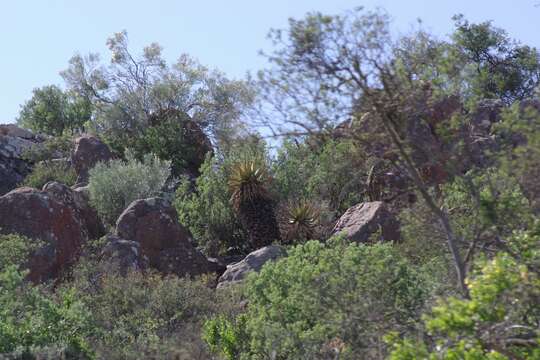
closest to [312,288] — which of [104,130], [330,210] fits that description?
[330,210]

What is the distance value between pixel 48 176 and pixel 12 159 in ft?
11.4

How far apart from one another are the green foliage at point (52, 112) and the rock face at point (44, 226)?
23686 millimetres

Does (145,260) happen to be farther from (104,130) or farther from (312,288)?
(104,130)

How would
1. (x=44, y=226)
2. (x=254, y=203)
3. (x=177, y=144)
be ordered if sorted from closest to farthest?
(x=44, y=226), (x=254, y=203), (x=177, y=144)

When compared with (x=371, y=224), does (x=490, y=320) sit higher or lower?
lower

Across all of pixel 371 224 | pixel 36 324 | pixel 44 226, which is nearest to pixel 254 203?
pixel 371 224

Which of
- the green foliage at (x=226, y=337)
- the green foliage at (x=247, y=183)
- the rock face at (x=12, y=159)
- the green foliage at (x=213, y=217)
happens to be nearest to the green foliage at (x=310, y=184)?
the green foliage at (x=213, y=217)

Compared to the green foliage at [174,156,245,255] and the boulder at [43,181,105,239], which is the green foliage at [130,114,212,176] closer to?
the green foliage at [174,156,245,255]

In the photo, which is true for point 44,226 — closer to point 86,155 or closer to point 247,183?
point 247,183

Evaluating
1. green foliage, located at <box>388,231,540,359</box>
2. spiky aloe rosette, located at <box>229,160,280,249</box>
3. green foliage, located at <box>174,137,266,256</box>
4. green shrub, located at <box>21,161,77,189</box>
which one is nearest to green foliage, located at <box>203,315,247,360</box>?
green foliage, located at <box>388,231,540,359</box>

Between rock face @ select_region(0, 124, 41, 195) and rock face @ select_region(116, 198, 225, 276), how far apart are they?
10.5 metres

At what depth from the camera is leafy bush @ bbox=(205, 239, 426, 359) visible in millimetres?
11289

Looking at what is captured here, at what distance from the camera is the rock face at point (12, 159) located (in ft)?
112

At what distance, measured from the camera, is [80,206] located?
87.6ft
